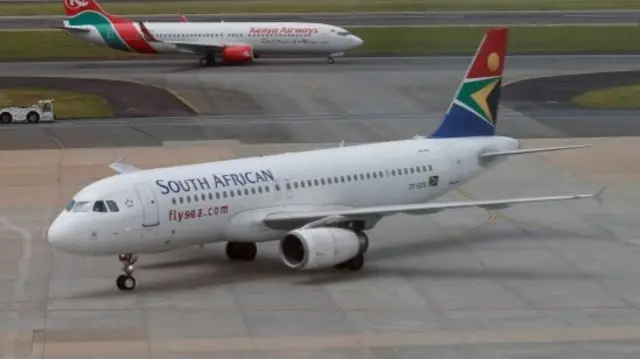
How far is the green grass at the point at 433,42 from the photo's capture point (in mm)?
104938

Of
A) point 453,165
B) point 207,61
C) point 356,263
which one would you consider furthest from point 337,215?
point 207,61

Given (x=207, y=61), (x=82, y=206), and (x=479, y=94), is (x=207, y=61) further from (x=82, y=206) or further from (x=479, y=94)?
(x=82, y=206)

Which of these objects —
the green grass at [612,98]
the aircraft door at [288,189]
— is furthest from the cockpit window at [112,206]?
the green grass at [612,98]

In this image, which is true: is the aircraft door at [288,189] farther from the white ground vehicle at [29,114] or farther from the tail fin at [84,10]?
the tail fin at [84,10]

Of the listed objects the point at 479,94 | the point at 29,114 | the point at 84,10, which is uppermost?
the point at 479,94

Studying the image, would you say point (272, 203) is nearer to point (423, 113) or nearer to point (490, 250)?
point (490, 250)

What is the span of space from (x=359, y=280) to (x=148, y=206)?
21.4ft

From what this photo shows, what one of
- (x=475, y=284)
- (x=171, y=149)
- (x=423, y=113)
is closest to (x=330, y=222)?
(x=475, y=284)

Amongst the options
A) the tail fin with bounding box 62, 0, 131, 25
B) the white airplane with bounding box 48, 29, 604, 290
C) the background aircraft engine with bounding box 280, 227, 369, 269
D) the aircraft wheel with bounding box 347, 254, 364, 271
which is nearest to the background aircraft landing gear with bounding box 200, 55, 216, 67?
the tail fin with bounding box 62, 0, 131, 25

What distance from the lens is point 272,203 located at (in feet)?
135

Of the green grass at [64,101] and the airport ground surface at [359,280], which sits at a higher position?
the airport ground surface at [359,280]

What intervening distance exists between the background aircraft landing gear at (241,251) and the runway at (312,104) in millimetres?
24081

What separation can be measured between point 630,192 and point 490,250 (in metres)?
11.6

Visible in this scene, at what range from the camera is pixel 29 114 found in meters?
73.4
